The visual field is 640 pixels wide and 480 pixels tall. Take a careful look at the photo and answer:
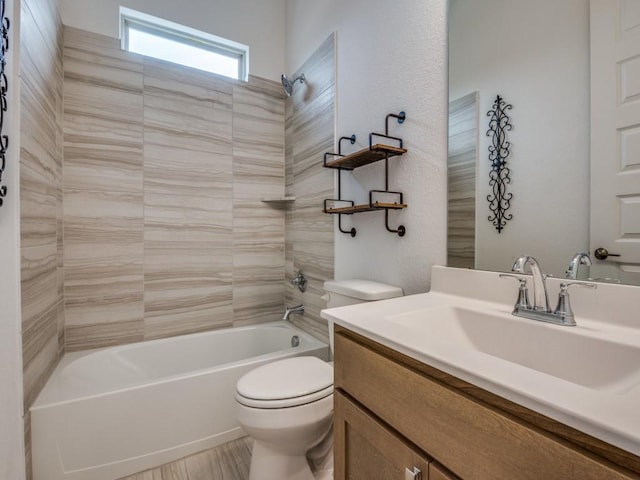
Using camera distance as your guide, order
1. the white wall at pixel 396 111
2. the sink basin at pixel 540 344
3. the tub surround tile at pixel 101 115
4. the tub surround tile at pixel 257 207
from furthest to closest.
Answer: the tub surround tile at pixel 257 207, the tub surround tile at pixel 101 115, the white wall at pixel 396 111, the sink basin at pixel 540 344

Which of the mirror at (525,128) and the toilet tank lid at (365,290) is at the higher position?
the mirror at (525,128)

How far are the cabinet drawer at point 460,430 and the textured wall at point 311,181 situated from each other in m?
1.17

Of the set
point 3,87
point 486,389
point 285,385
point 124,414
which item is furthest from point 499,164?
point 124,414

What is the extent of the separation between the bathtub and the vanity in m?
0.97

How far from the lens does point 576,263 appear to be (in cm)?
84

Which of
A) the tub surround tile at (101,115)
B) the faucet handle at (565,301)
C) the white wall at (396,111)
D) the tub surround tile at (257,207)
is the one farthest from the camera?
the tub surround tile at (257,207)

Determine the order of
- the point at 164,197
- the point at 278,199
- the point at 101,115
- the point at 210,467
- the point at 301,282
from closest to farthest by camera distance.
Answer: the point at 210,467
the point at 101,115
the point at 164,197
the point at 301,282
the point at 278,199

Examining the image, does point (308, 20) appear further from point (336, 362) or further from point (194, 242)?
point (336, 362)

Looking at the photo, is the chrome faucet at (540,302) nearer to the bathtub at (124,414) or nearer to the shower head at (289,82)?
the bathtub at (124,414)

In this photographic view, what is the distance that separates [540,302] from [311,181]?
1.55 m

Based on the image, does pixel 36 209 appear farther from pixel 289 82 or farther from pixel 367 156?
pixel 289 82

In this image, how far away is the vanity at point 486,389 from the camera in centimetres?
42

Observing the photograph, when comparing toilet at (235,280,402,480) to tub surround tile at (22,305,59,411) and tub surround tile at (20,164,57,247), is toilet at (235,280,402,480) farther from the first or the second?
tub surround tile at (20,164,57,247)

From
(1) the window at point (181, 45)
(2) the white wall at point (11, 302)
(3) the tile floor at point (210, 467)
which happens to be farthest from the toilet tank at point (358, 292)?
(1) the window at point (181, 45)
